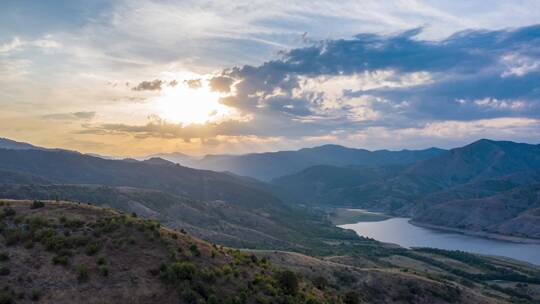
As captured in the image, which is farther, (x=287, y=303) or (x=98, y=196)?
(x=98, y=196)

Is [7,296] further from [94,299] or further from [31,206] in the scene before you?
[31,206]

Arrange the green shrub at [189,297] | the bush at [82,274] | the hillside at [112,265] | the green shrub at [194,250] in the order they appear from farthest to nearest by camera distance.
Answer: the green shrub at [194,250] < the green shrub at [189,297] < the bush at [82,274] < the hillside at [112,265]

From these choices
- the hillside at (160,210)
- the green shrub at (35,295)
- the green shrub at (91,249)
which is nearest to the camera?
the green shrub at (35,295)

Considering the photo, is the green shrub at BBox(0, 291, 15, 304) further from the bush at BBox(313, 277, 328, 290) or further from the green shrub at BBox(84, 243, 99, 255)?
the bush at BBox(313, 277, 328, 290)

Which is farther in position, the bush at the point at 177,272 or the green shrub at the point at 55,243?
the green shrub at the point at 55,243

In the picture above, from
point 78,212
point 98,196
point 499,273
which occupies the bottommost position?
point 499,273

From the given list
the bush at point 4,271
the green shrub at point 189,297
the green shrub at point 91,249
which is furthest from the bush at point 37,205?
the green shrub at point 189,297

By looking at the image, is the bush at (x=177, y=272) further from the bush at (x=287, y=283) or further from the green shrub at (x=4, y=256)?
the green shrub at (x=4, y=256)

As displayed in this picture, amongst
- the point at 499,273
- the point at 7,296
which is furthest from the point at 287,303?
the point at 499,273
